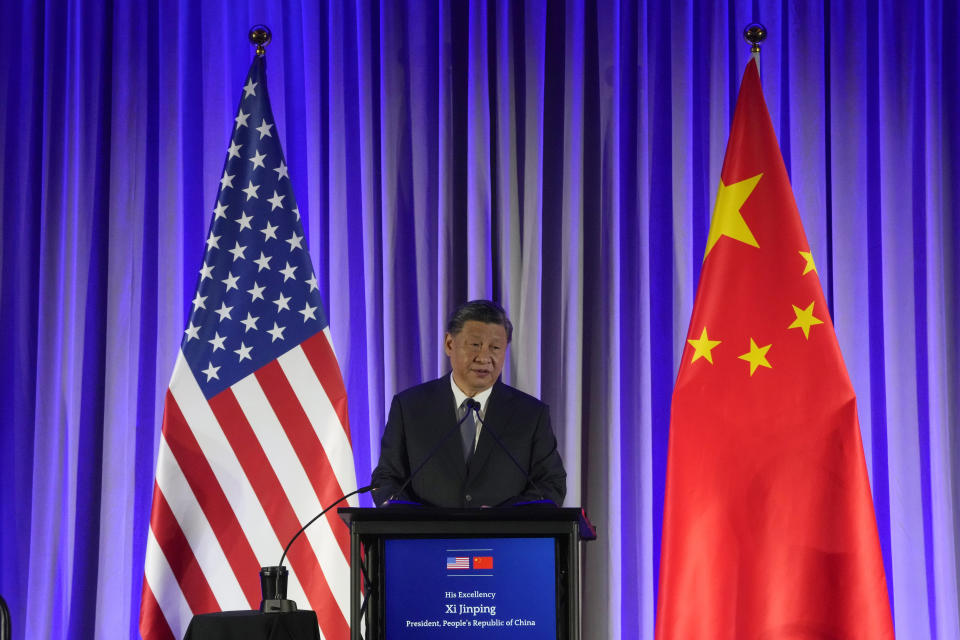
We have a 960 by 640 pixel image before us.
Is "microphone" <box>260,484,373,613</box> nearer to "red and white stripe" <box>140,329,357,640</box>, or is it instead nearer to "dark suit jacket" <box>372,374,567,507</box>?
"dark suit jacket" <box>372,374,567,507</box>

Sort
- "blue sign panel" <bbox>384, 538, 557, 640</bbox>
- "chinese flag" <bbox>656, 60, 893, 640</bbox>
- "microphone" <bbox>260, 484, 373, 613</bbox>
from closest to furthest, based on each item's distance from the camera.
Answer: "microphone" <bbox>260, 484, 373, 613</bbox>, "blue sign panel" <bbox>384, 538, 557, 640</bbox>, "chinese flag" <bbox>656, 60, 893, 640</bbox>

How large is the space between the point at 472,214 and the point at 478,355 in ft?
3.14

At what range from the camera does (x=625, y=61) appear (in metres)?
4.38

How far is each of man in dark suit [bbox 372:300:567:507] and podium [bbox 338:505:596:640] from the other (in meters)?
0.88

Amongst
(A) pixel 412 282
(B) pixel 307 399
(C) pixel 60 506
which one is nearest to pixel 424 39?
(A) pixel 412 282

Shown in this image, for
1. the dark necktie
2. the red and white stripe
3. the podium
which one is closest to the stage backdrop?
the red and white stripe

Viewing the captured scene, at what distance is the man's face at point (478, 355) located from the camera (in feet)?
11.2

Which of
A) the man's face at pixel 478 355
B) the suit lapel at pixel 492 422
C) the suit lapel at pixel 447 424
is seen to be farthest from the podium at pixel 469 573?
the man's face at pixel 478 355

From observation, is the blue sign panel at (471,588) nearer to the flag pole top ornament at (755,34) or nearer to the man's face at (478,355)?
the man's face at (478,355)

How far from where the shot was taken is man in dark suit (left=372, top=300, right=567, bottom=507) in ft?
10.6

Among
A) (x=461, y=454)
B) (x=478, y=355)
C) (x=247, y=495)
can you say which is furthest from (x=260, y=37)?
(x=461, y=454)

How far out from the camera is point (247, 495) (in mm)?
3770

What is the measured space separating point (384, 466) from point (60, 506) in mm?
1712

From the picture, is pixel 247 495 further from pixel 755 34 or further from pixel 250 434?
pixel 755 34
